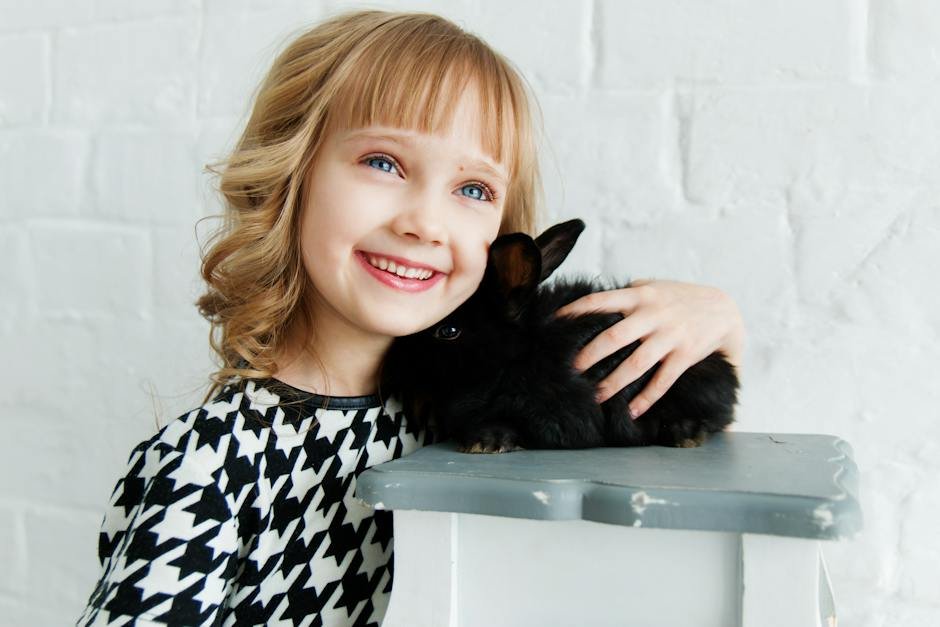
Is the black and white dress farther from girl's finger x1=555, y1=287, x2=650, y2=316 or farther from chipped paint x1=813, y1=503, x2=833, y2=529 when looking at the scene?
chipped paint x1=813, y1=503, x2=833, y2=529

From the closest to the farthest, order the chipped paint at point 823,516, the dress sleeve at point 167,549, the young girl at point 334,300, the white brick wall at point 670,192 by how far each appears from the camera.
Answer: the chipped paint at point 823,516, the dress sleeve at point 167,549, the young girl at point 334,300, the white brick wall at point 670,192

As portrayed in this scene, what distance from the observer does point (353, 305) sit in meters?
0.86

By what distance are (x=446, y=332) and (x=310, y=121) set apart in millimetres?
253

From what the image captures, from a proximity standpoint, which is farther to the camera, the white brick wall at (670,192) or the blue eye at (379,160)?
the white brick wall at (670,192)

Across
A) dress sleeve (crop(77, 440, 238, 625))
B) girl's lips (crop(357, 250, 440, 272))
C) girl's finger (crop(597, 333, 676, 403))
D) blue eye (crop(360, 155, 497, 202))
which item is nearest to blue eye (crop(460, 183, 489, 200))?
blue eye (crop(360, 155, 497, 202))

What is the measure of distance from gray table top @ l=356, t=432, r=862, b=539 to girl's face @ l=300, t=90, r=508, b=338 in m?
0.16

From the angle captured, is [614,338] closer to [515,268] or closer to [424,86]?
[515,268]

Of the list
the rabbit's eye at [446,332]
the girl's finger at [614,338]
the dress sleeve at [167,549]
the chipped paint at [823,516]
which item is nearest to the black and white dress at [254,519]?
the dress sleeve at [167,549]

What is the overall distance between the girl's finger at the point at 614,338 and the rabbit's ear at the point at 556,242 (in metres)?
0.08

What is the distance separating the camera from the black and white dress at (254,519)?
748 mm

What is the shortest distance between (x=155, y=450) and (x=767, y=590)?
546mm

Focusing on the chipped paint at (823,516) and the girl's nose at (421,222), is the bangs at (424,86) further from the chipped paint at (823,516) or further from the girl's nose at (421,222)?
the chipped paint at (823,516)

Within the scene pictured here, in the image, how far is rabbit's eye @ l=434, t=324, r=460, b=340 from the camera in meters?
0.90

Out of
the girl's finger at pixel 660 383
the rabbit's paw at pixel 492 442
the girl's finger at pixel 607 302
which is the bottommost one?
the rabbit's paw at pixel 492 442
